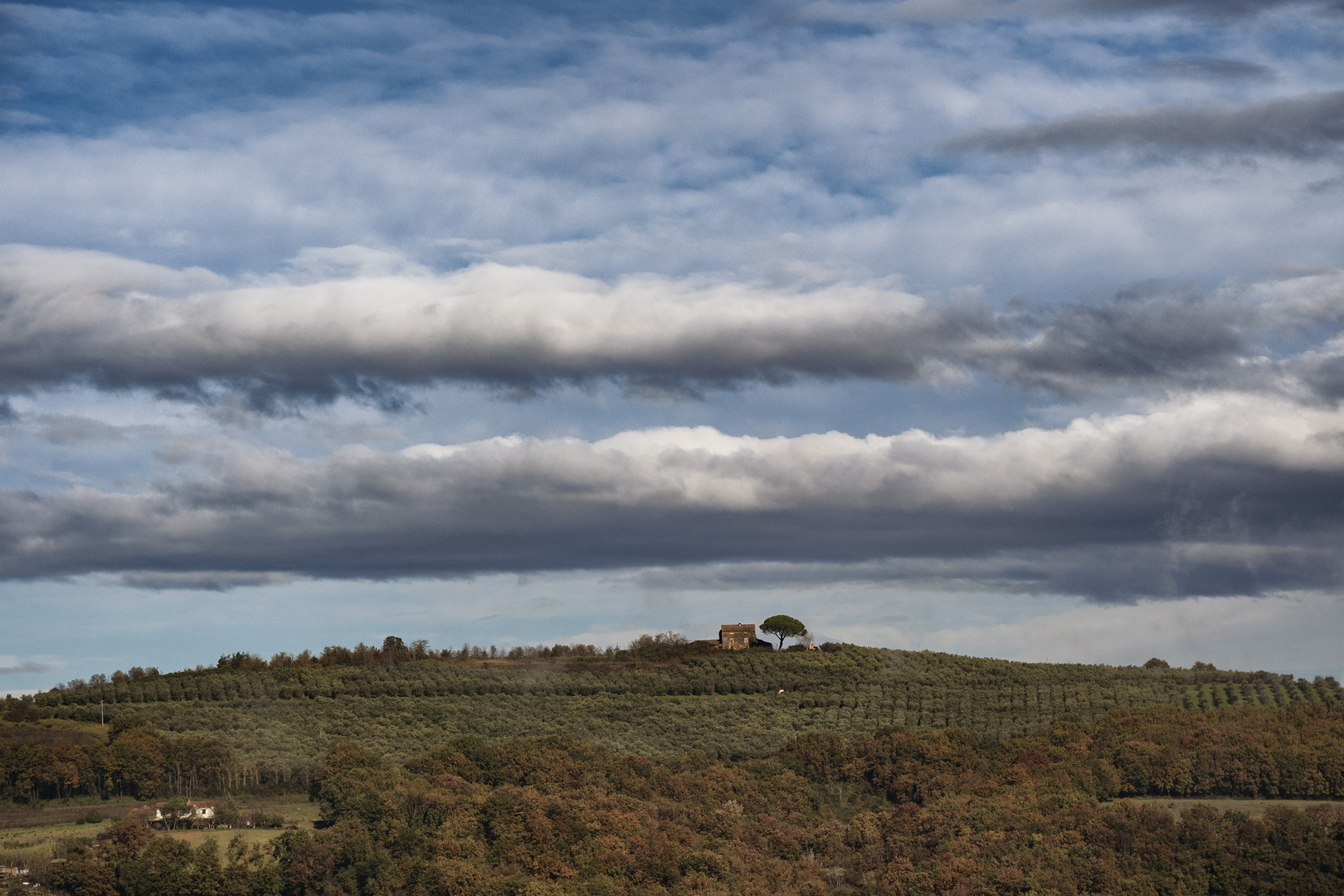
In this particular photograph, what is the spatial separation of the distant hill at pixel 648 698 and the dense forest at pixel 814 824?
9.23 meters

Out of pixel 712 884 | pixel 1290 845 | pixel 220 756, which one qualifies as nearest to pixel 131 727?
pixel 220 756

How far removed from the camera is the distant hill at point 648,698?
122562 millimetres

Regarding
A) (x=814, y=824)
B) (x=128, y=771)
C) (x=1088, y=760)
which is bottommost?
(x=814, y=824)

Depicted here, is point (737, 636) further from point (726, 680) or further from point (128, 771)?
point (128, 771)

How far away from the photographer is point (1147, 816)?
3361 inches

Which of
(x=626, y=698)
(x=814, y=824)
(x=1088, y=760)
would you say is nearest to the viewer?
(x=814, y=824)

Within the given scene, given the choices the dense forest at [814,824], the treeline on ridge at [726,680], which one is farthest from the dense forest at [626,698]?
the dense forest at [814,824]

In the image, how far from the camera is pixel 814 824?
337 ft

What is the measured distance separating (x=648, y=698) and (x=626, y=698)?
250 centimetres

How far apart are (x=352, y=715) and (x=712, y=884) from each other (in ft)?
186

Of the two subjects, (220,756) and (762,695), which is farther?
(762,695)

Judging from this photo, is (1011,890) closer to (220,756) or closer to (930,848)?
(930,848)

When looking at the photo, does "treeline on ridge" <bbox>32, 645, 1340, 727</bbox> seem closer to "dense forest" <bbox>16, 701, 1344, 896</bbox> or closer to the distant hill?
the distant hill

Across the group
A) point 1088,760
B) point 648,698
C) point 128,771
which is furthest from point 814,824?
point 128,771
